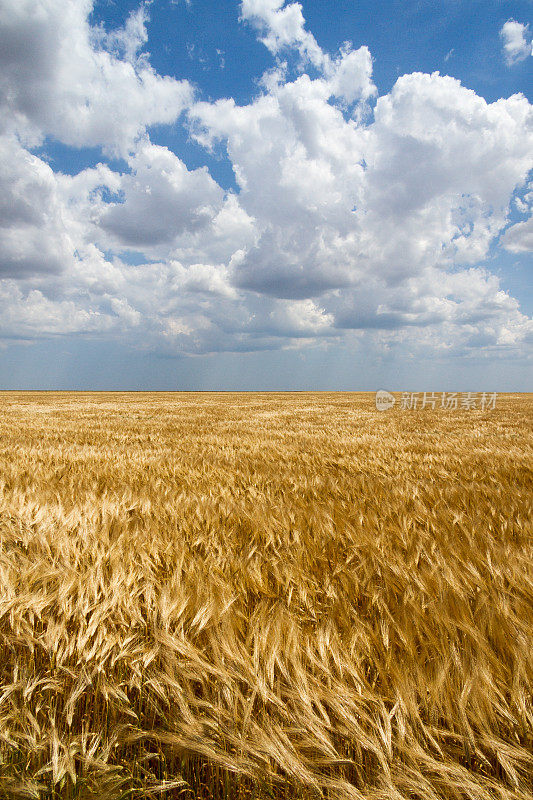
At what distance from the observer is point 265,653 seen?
1008 millimetres

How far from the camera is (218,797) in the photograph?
0.76 meters

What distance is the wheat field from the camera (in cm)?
76

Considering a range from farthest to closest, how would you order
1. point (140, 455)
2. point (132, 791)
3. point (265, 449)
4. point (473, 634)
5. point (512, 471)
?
point (265, 449) → point (140, 455) → point (512, 471) → point (473, 634) → point (132, 791)

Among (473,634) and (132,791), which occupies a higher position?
(473,634)

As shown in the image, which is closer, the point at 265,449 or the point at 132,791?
the point at 132,791

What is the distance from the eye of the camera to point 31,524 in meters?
2.09

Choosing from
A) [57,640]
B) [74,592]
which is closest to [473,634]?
[57,640]

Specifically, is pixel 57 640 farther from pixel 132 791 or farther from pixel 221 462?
pixel 221 462

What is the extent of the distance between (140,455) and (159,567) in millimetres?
3338

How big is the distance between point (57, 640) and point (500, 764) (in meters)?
1.17

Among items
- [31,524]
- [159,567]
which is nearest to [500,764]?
[159,567]

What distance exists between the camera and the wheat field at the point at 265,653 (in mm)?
759

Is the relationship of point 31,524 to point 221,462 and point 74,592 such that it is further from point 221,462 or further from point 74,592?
point 221,462

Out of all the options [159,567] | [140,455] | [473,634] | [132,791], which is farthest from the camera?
[140,455]
